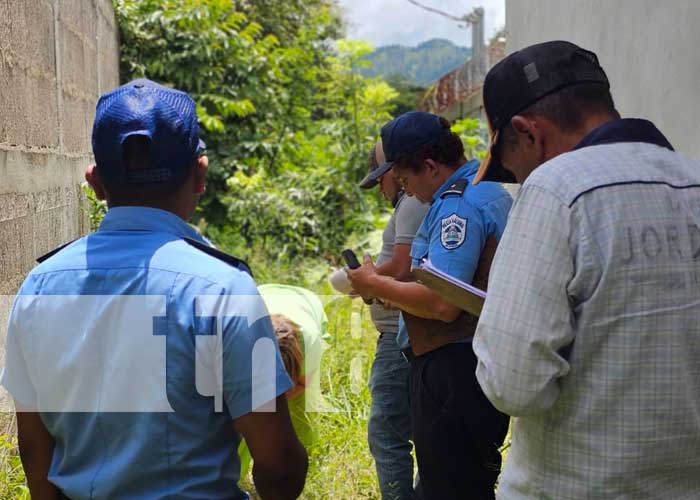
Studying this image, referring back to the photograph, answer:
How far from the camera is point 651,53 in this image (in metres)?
2.62

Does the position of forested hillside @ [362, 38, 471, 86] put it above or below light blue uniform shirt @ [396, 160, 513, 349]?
above

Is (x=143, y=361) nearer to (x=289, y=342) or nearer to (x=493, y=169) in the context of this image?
(x=493, y=169)

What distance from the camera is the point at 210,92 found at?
8.00 meters

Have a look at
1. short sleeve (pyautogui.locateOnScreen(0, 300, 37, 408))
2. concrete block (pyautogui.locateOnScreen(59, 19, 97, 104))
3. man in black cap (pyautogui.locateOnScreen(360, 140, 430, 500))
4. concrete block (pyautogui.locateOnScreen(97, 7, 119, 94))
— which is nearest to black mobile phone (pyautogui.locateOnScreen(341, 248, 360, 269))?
man in black cap (pyautogui.locateOnScreen(360, 140, 430, 500))

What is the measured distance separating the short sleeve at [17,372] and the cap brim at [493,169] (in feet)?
3.66

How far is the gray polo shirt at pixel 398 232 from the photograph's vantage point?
2809mm

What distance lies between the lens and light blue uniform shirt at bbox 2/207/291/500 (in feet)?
4.20

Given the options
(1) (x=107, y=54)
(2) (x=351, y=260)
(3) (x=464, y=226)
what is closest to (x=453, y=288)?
(3) (x=464, y=226)

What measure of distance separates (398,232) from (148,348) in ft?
5.61

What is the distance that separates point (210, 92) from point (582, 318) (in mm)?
7283

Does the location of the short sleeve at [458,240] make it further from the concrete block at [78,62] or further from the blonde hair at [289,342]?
the concrete block at [78,62]

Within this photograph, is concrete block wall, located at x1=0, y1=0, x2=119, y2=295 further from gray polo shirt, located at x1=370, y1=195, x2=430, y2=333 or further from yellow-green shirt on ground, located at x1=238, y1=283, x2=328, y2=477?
gray polo shirt, located at x1=370, y1=195, x2=430, y2=333

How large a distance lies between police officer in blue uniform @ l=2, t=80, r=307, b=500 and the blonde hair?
168 centimetres

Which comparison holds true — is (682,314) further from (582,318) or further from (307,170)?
(307,170)
